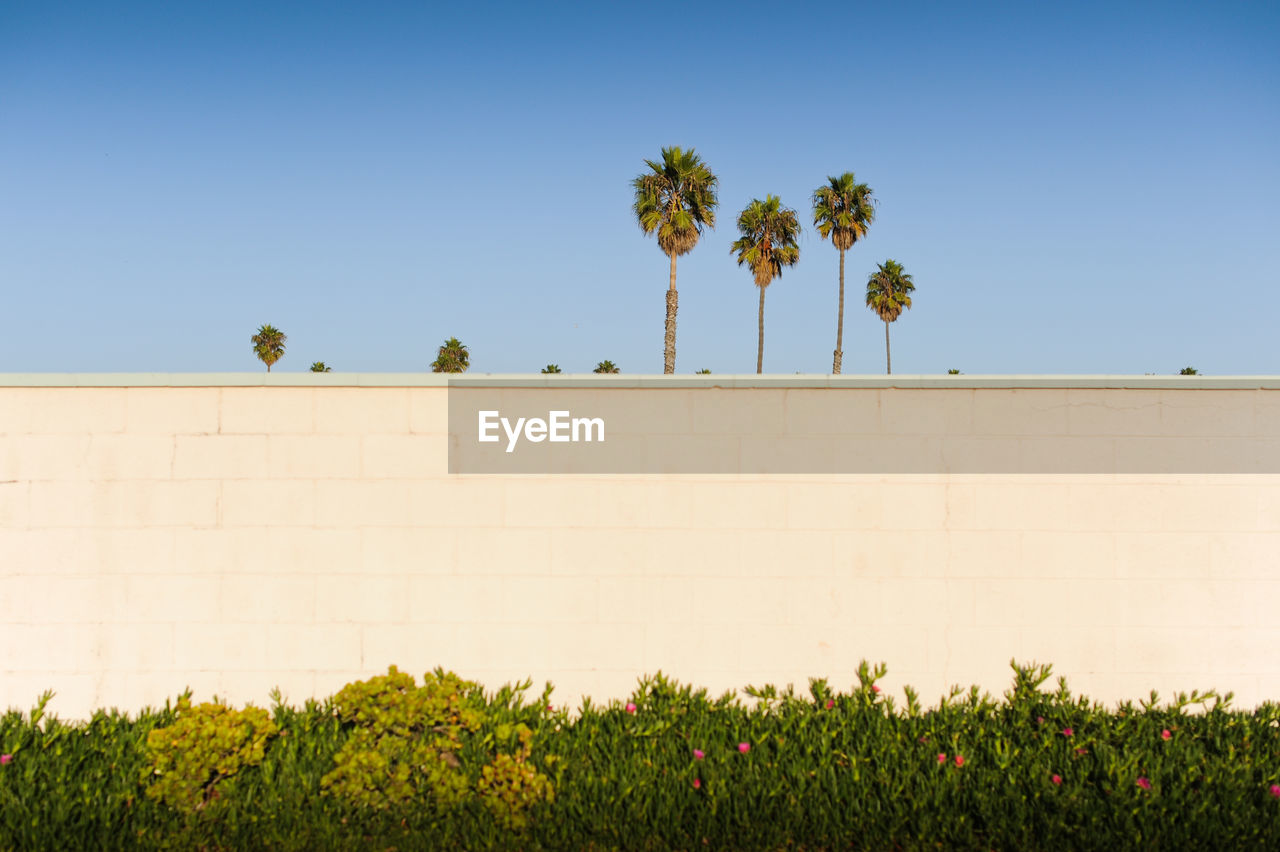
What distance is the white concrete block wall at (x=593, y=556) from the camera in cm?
536

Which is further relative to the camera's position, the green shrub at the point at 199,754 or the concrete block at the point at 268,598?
Answer: the concrete block at the point at 268,598

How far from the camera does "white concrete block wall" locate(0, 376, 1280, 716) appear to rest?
5.36 meters

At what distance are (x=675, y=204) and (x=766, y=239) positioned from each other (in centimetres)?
681

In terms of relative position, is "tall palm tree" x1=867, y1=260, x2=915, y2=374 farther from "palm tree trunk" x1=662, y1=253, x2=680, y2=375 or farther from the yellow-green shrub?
the yellow-green shrub

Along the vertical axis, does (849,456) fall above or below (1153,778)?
above

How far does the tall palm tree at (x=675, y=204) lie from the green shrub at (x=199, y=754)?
2444 cm

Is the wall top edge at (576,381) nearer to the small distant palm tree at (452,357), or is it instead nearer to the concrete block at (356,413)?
the concrete block at (356,413)

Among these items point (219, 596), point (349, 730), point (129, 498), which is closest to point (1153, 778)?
point (349, 730)

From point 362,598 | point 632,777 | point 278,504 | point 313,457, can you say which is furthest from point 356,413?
point 632,777

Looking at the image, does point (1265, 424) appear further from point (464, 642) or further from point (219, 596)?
point (219, 596)

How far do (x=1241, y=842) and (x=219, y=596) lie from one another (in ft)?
20.4

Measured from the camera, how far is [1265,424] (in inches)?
211

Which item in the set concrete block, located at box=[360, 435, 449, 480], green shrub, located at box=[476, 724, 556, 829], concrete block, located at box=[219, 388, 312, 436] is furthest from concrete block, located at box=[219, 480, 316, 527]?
green shrub, located at box=[476, 724, 556, 829]

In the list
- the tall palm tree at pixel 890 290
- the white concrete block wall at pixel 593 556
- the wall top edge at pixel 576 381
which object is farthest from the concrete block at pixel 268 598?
the tall palm tree at pixel 890 290
